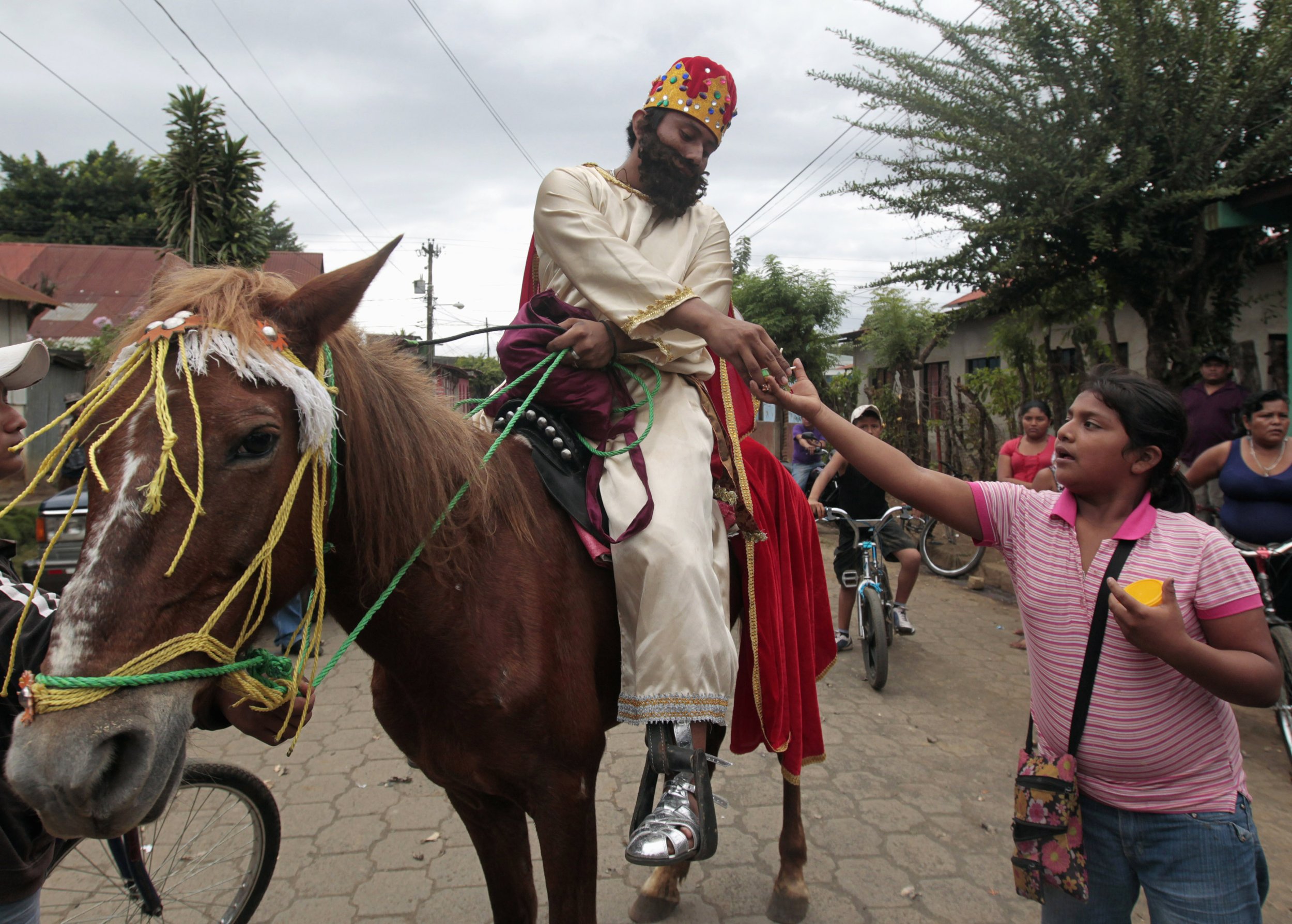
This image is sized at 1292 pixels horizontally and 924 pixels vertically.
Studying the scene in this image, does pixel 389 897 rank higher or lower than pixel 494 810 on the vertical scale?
lower

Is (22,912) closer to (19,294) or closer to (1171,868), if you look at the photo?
(1171,868)

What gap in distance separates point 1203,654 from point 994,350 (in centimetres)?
1153

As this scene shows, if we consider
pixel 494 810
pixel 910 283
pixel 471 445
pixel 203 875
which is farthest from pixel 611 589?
pixel 910 283

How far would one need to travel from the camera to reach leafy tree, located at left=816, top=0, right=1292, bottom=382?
5520 mm

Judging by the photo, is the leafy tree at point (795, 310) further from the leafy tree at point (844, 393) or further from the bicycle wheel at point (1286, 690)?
the bicycle wheel at point (1286, 690)

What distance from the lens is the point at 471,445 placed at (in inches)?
75.5

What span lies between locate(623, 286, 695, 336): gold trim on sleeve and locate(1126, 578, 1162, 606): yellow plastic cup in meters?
1.27

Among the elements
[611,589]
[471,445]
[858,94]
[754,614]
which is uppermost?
[858,94]

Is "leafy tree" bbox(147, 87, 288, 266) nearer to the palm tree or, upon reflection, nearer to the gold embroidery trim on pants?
the palm tree

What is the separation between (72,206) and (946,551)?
131 ft

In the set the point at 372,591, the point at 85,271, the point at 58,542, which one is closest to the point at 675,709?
the point at 372,591

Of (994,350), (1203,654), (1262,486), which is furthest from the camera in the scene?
(994,350)

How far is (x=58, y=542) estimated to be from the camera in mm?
5211

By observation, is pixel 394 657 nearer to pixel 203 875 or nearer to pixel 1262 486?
pixel 203 875
